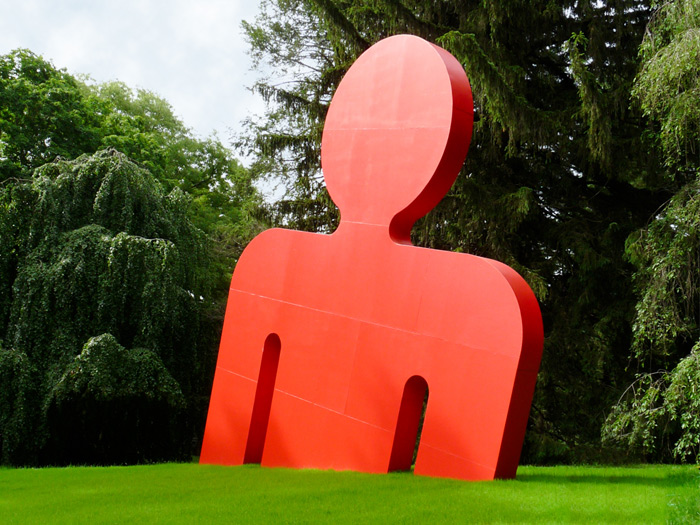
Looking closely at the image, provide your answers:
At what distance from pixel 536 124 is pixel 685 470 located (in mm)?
4930

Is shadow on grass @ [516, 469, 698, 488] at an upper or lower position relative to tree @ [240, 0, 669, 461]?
lower

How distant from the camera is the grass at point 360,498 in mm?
4602

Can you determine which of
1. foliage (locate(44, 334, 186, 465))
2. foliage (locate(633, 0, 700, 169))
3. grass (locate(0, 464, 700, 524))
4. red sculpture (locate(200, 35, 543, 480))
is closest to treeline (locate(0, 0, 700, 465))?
foliage (locate(44, 334, 186, 465))

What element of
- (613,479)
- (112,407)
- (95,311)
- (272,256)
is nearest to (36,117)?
(95,311)

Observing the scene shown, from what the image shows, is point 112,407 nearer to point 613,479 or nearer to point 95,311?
point 95,311

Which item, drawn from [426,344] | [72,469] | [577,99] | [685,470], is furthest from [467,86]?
[72,469]

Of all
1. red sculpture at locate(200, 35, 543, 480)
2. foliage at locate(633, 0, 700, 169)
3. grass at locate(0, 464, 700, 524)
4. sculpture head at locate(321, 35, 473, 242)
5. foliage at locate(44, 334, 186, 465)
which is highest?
foliage at locate(633, 0, 700, 169)

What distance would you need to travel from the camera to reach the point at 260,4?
1878 centimetres

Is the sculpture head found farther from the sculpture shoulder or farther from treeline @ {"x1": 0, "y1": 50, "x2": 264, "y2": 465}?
treeline @ {"x1": 0, "y1": 50, "x2": 264, "y2": 465}

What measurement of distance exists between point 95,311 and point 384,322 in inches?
243

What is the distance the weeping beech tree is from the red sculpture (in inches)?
121

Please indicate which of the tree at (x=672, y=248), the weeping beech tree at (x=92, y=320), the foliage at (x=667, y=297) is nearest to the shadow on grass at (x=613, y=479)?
the tree at (x=672, y=248)

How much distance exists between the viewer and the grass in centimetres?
460

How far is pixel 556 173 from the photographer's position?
1127 cm
